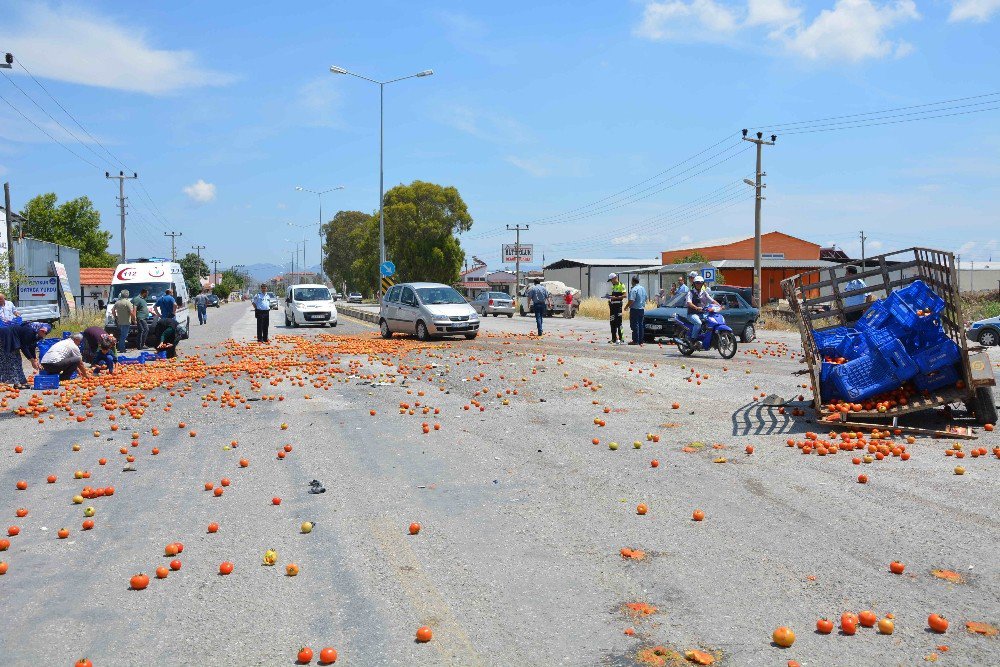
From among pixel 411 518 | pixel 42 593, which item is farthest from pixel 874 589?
pixel 42 593

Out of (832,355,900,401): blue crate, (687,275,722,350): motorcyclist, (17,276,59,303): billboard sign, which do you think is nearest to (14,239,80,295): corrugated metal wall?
(17,276,59,303): billboard sign

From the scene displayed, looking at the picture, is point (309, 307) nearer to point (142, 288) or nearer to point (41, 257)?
point (142, 288)

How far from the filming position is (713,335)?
17391 mm

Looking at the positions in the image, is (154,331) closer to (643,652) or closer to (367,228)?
(643,652)

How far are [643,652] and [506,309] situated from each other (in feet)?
134

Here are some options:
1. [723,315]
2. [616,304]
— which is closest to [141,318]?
[616,304]

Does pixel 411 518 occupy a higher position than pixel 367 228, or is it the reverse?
pixel 367 228

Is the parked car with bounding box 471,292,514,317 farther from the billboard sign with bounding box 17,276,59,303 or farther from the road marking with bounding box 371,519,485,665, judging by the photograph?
the road marking with bounding box 371,519,485,665

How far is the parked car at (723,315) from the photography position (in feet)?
69.4

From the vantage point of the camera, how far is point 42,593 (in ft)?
15.5

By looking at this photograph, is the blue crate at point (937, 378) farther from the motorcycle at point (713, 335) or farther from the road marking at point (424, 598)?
the motorcycle at point (713, 335)

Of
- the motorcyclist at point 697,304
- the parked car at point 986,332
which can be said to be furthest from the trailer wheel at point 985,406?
the parked car at point 986,332

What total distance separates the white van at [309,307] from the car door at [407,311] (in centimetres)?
974

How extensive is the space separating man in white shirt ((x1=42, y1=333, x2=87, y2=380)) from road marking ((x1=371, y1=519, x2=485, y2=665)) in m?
11.0
